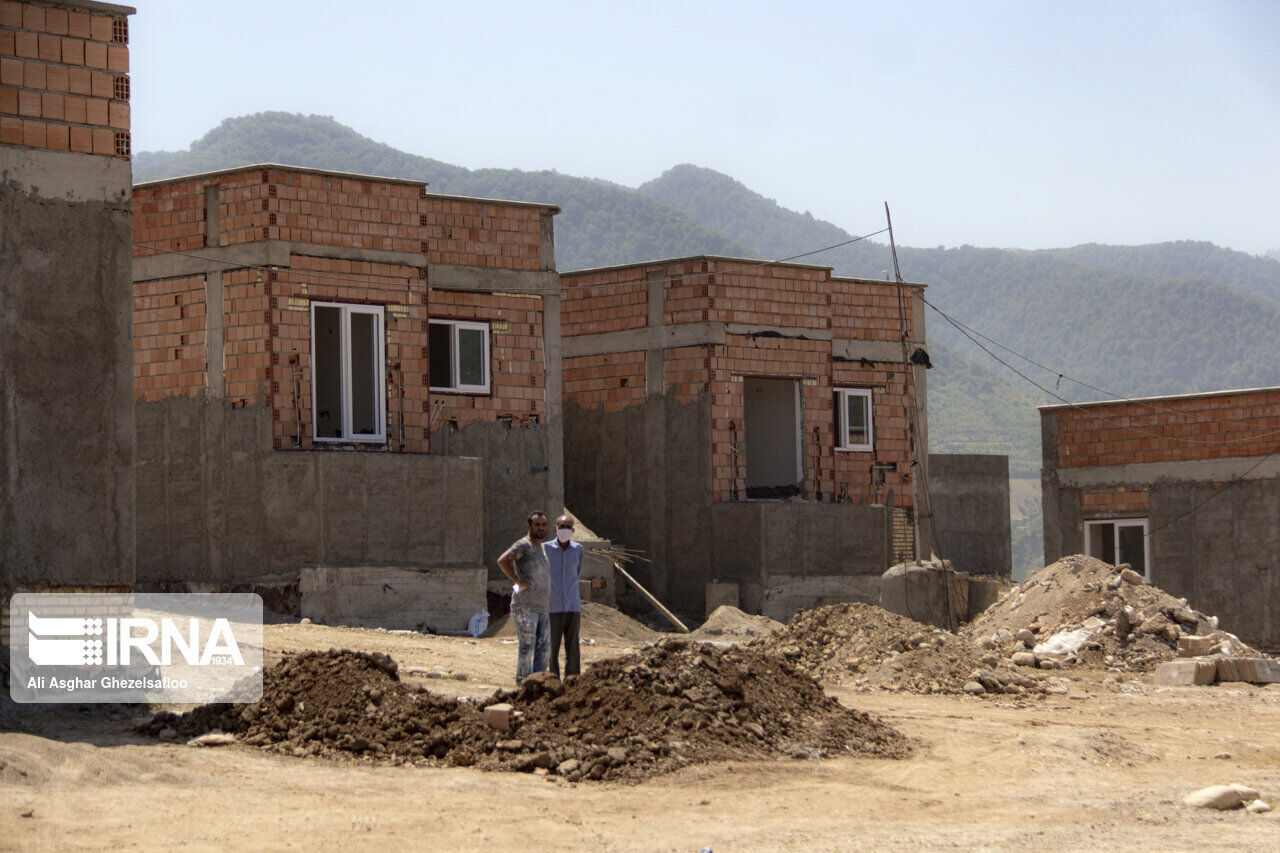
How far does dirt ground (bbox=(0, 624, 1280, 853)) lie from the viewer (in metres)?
7.29

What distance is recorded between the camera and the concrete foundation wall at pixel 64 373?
33.3 ft

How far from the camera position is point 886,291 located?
2506cm

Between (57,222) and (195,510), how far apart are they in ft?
23.3

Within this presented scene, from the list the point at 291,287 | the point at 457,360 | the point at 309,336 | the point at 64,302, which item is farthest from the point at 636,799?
the point at 457,360

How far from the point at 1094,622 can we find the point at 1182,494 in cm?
734

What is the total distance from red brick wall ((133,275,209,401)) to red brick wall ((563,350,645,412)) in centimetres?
690

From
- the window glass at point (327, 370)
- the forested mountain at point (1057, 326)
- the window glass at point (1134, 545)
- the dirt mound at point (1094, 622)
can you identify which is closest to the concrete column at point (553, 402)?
the window glass at point (327, 370)

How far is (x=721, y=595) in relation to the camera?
70.1ft

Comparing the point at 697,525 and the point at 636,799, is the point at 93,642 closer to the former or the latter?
the point at 636,799

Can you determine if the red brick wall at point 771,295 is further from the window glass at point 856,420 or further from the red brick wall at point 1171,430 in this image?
the red brick wall at point 1171,430

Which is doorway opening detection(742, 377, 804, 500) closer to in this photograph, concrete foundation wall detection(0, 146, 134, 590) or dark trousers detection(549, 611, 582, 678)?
dark trousers detection(549, 611, 582, 678)

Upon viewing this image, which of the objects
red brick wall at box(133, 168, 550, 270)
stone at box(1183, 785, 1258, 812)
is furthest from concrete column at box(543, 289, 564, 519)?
stone at box(1183, 785, 1258, 812)

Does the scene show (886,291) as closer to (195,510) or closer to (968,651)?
(968,651)

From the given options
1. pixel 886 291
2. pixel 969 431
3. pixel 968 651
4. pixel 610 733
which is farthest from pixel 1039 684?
pixel 969 431
